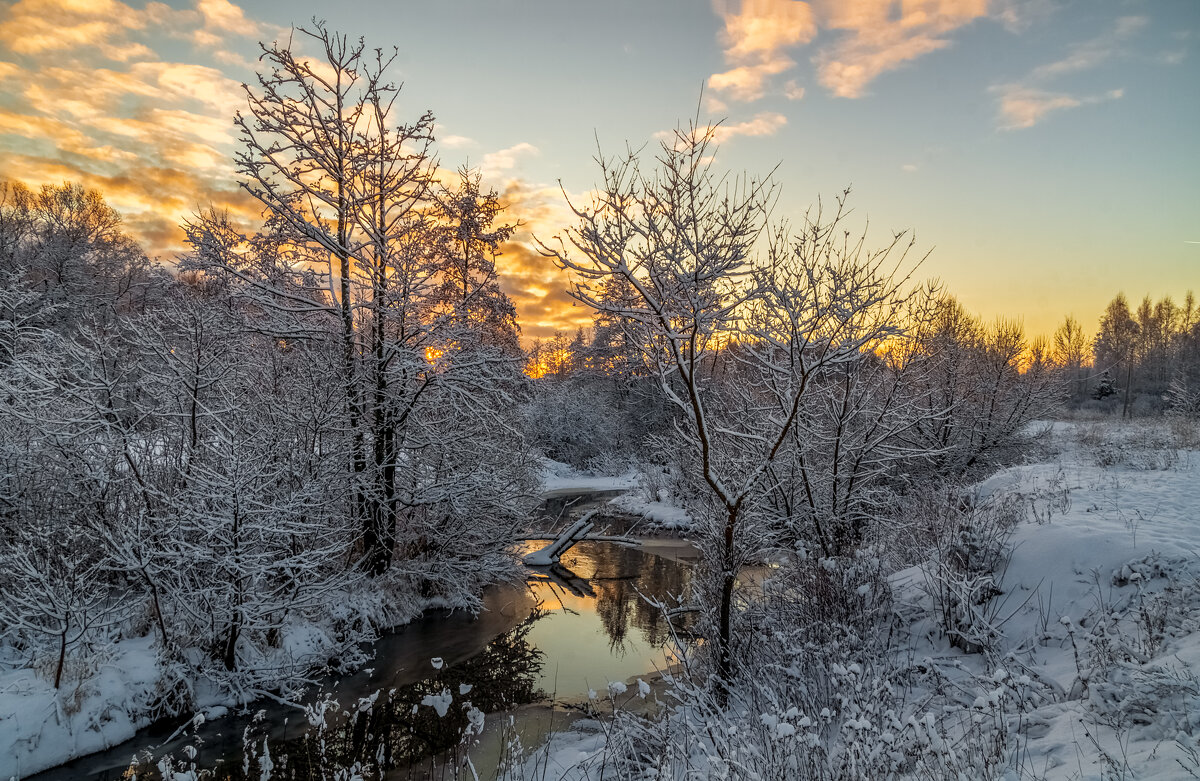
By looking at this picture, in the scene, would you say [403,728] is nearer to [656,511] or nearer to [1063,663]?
[1063,663]

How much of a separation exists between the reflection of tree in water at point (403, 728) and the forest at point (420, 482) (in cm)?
54

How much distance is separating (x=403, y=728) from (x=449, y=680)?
4.96ft

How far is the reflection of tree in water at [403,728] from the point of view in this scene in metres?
6.25

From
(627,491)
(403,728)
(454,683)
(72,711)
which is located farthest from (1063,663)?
(627,491)

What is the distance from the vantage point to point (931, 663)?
219 inches

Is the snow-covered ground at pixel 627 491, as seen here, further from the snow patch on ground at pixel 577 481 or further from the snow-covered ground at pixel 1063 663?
the snow-covered ground at pixel 1063 663

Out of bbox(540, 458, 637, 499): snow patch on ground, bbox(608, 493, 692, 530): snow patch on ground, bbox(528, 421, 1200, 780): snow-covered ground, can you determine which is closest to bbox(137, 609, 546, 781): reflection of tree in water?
bbox(528, 421, 1200, 780): snow-covered ground

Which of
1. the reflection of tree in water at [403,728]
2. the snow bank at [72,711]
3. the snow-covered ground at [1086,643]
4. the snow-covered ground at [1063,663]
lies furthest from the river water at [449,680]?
the snow-covered ground at [1086,643]

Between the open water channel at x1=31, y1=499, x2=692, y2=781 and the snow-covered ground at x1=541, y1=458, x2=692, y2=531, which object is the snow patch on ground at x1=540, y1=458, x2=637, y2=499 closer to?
the snow-covered ground at x1=541, y1=458, x2=692, y2=531

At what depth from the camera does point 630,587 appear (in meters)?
13.3

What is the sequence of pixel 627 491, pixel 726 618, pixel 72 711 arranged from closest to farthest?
pixel 72 711 < pixel 726 618 < pixel 627 491

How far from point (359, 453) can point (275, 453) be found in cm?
200

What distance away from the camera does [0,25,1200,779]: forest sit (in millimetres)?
5527

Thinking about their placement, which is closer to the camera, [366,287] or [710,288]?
[710,288]
